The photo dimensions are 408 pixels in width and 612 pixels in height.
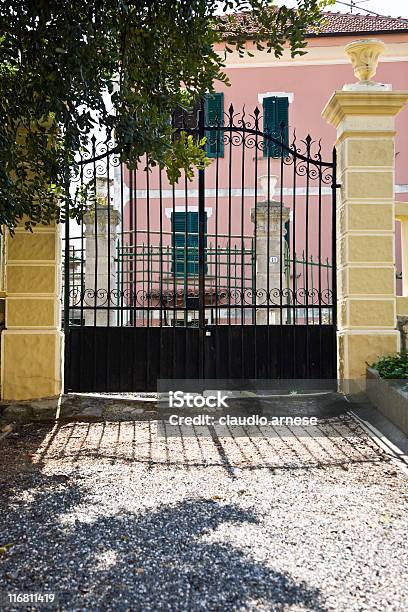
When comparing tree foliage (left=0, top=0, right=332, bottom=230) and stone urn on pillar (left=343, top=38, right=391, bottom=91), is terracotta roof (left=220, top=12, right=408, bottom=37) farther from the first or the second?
tree foliage (left=0, top=0, right=332, bottom=230)

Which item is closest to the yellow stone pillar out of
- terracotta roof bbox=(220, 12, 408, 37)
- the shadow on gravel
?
the shadow on gravel

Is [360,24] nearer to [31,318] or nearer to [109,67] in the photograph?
[109,67]

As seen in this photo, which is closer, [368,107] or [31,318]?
[31,318]

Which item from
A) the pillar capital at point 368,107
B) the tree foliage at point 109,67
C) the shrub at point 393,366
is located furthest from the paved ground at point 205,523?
the pillar capital at point 368,107

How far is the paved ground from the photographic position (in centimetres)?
222

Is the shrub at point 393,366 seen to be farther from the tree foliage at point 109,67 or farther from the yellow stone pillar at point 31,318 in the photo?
the yellow stone pillar at point 31,318

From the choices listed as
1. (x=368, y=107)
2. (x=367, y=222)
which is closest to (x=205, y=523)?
(x=367, y=222)

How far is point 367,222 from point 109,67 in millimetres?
2998

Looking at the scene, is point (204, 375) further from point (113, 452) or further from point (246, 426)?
point (113, 452)

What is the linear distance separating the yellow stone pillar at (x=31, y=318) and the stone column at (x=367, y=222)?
2.97 meters

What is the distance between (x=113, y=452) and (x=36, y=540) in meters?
1.64

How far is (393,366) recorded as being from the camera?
5.23 m

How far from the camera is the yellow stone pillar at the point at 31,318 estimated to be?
18.4 ft

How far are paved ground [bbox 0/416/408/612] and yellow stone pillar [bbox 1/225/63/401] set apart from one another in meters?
1.04
